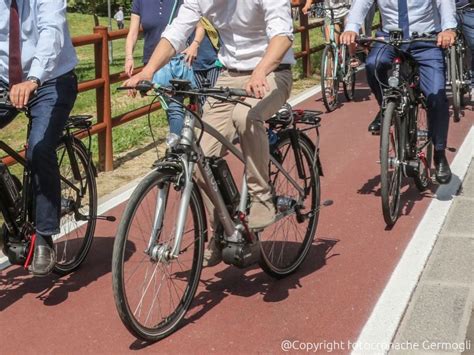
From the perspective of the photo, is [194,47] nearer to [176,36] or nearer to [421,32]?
[421,32]

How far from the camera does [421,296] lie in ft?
17.1

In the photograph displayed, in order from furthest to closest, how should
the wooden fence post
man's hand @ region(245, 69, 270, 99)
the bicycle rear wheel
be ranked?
the wooden fence post → the bicycle rear wheel → man's hand @ region(245, 69, 270, 99)

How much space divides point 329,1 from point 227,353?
8728mm

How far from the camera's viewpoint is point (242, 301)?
5250 millimetres

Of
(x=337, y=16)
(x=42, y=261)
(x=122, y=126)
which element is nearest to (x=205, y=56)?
(x=42, y=261)

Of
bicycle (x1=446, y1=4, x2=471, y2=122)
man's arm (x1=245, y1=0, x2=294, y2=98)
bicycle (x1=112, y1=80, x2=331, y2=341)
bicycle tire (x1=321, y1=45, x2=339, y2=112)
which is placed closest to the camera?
bicycle (x1=112, y1=80, x2=331, y2=341)

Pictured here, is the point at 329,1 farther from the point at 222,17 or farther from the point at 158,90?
the point at 158,90

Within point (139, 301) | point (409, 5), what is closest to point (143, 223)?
point (139, 301)

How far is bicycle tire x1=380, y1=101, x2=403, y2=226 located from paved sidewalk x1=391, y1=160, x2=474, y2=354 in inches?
15.9

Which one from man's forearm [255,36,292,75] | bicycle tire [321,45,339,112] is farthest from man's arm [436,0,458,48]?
bicycle tire [321,45,339,112]

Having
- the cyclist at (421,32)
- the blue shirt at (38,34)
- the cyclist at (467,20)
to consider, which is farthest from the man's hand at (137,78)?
the cyclist at (467,20)

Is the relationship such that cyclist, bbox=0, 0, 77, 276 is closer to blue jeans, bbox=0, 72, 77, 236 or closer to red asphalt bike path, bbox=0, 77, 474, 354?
blue jeans, bbox=0, 72, 77, 236

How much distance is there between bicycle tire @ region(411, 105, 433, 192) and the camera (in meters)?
7.22

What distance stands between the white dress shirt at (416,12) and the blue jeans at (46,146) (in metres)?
2.68
